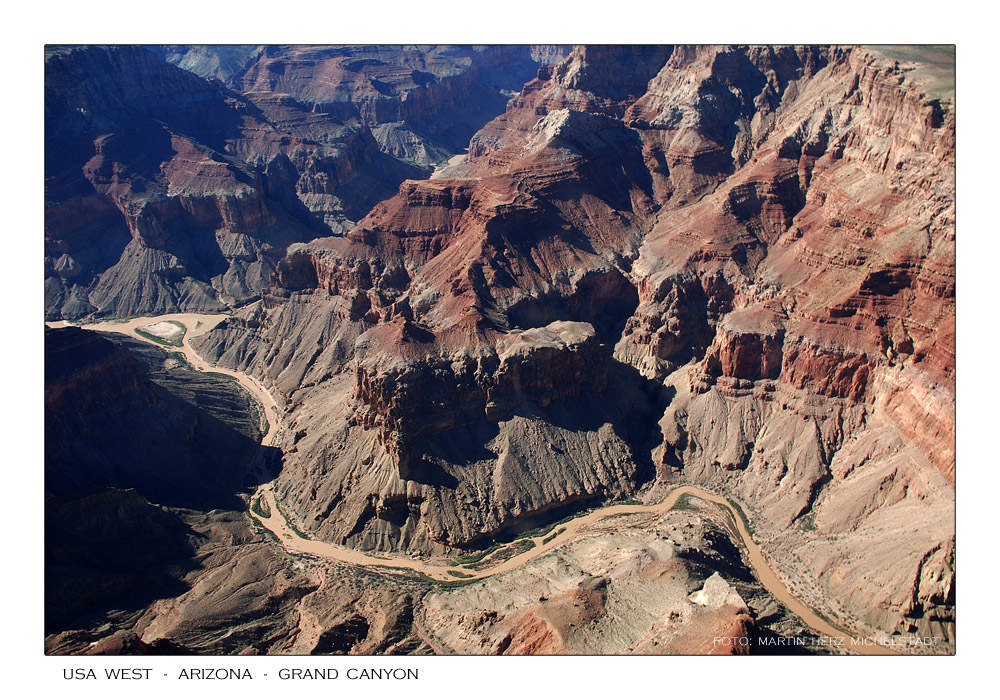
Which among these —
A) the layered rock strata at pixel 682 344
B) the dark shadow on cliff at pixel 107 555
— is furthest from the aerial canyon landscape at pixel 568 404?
the layered rock strata at pixel 682 344

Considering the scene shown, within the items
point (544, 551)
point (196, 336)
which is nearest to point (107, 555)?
point (544, 551)

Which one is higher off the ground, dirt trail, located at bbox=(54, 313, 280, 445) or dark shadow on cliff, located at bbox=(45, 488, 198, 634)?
dirt trail, located at bbox=(54, 313, 280, 445)

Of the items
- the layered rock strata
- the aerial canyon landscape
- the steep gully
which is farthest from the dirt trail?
the steep gully

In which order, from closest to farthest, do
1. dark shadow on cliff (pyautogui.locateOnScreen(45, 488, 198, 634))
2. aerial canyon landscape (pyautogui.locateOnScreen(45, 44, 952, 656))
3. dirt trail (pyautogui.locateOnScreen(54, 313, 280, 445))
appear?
1. dark shadow on cliff (pyautogui.locateOnScreen(45, 488, 198, 634))
2. aerial canyon landscape (pyautogui.locateOnScreen(45, 44, 952, 656))
3. dirt trail (pyautogui.locateOnScreen(54, 313, 280, 445))

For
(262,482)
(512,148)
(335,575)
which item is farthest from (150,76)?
(335,575)

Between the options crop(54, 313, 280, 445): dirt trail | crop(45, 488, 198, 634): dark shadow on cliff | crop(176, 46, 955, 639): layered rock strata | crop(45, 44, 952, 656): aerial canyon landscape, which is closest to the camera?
crop(45, 488, 198, 634): dark shadow on cliff

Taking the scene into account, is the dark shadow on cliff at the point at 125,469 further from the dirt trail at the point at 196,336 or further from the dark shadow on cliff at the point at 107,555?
the dirt trail at the point at 196,336

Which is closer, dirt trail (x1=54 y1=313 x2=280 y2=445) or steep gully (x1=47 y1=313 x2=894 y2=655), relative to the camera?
steep gully (x1=47 y1=313 x2=894 y2=655)

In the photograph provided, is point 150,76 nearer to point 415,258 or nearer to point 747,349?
point 415,258

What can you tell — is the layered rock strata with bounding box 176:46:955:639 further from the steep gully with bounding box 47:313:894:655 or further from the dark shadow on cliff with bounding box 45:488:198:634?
the dark shadow on cliff with bounding box 45:488:198:634
